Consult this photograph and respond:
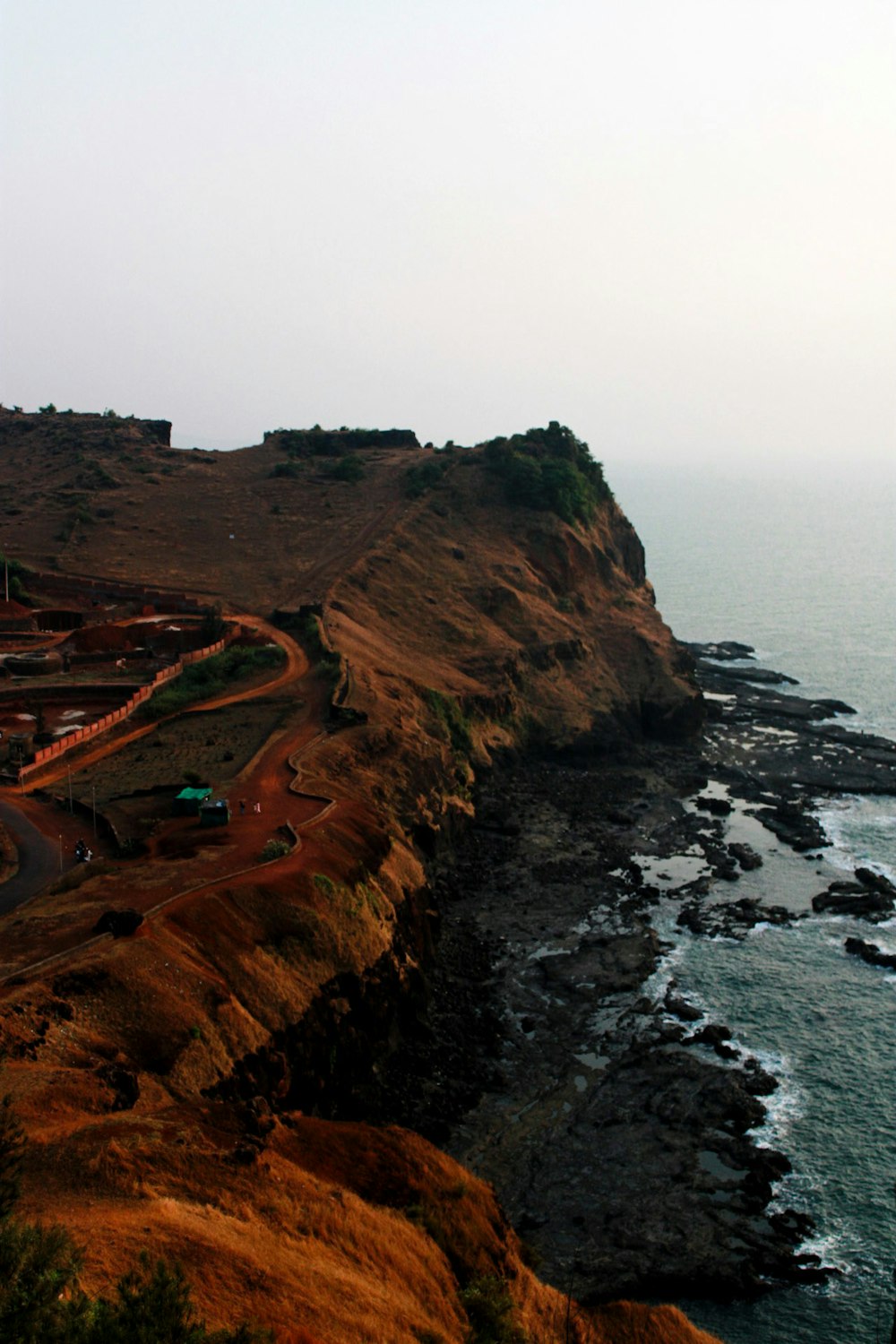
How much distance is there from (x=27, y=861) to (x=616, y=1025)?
22401 mm

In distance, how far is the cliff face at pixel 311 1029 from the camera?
21.2 m

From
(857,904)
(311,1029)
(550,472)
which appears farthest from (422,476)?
(311,1029)

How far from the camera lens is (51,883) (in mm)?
37594

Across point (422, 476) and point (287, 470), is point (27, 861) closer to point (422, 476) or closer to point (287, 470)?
point (422, 476)

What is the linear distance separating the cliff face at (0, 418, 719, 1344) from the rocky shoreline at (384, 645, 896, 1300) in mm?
3046

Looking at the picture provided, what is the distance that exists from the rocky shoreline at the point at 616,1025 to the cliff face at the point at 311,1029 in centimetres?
305

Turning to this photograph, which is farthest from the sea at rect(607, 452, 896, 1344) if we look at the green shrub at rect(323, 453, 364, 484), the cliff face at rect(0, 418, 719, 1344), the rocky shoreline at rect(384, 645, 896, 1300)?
the green shrub at rect(323, 453, 364, 484)

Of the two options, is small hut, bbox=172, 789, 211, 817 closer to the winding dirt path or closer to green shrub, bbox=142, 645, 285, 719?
the winding dirt path

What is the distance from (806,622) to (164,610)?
3400 inches

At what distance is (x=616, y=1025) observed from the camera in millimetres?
42938

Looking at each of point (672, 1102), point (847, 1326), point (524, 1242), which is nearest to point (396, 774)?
point (672, 1102)

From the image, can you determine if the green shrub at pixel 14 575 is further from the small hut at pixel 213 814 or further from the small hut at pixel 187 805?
the small hut at pixel 213 814

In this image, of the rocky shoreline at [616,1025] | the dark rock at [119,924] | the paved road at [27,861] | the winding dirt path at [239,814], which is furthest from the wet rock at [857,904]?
the paved road at [27,861]

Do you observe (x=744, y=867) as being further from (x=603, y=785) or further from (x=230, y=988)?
(x=230, y=988)
